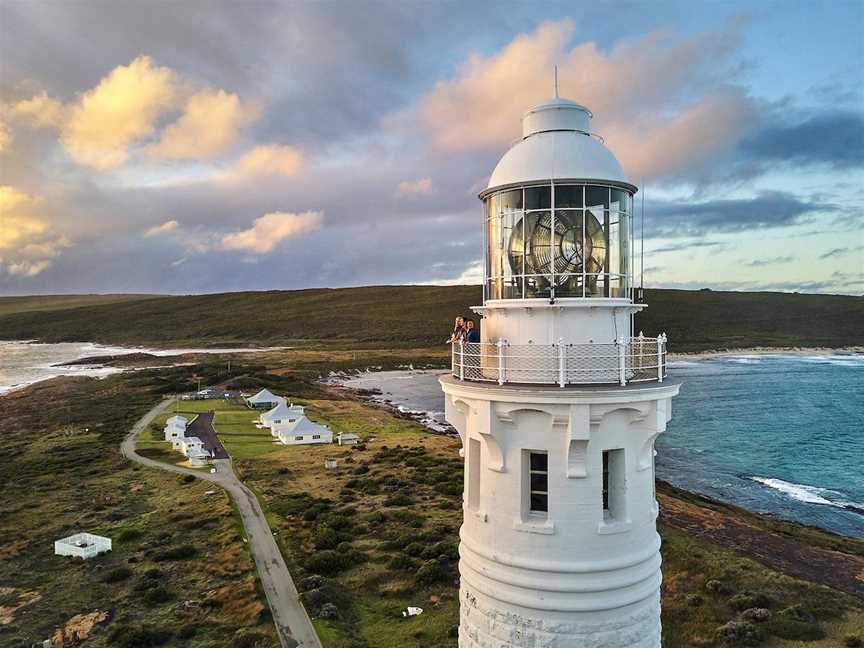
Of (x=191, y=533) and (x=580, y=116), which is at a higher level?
(x=580, y=116)

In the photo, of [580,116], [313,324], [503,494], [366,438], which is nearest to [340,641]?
[503,494]

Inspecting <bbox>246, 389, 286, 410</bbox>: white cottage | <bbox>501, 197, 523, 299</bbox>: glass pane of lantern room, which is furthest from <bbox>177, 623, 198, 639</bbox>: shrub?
<bbox>246, 389, 286, 410</bbox>: white cottage

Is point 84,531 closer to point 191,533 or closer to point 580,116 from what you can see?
point 191,533

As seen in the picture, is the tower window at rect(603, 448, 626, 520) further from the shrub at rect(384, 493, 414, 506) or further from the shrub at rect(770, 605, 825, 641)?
the shrub at rect(384, 493, 414, 506)

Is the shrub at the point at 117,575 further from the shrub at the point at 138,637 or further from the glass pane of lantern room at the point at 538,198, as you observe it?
the glass pane of lantern room at the point at 538,198

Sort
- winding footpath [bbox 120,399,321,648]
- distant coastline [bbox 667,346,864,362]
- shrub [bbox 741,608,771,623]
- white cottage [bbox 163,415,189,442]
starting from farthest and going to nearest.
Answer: distant coastline [bbox 667,346,864,362], white cottage [bbox 163,415,189,442], shrub [bbox 741,608,771,623], winding footpath [bbox 120,399,321,648]
